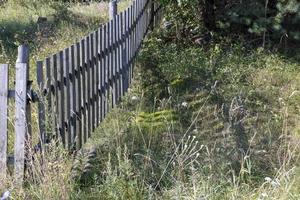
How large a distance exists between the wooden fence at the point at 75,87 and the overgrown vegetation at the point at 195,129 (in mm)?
219

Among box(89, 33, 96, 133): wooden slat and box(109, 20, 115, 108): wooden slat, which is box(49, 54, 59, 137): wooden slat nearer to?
box(89, 33, 96, 133): wooden slat

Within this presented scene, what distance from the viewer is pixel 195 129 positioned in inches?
219

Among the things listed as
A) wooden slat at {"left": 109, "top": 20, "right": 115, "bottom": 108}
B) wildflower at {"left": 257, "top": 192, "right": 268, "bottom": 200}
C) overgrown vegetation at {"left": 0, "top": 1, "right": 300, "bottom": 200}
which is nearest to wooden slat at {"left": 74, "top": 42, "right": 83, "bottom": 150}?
overgrown vegetation at {"left": 0, "top": 1, "right": 300, "bottom": 200}

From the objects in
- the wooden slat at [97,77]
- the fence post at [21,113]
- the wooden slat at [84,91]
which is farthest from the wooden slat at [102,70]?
the fence post at [21,113]

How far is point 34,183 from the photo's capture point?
354 cm

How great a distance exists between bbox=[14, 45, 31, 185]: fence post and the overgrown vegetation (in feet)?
0.79

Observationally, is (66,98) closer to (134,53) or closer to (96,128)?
(96,128)

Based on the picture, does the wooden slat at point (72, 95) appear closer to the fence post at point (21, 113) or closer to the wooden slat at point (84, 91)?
the wooden slat at point (84, 91)

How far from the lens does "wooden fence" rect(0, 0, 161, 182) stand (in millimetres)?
3689

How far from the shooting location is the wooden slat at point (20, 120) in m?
3.62

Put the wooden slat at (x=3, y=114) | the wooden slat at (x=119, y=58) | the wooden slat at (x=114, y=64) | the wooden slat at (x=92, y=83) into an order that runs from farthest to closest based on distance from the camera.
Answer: the wooden slat at (x=119, y=58)
the wooden slat at (x=114, y=64)
the wooden slat at (x=92, y=83)
the wooden slat at (x=3, y=114)

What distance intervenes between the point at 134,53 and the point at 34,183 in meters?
4.28

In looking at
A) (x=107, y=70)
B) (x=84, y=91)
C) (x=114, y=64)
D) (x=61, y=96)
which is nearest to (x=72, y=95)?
(x=61, y=96)

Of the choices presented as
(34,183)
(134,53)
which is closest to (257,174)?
(34,183)
